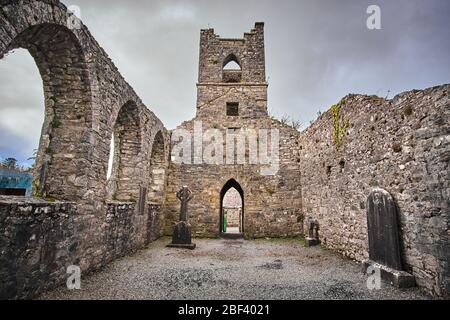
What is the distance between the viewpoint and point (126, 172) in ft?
24.5

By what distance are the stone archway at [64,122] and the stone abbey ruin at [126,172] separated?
0.7 inches

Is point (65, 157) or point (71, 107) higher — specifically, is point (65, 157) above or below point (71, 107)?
below

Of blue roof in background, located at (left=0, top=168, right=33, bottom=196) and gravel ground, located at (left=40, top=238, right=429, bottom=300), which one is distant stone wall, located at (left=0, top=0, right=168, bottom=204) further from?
blue roof in background, located at (left=0, top=168, right=33, bottom=196)

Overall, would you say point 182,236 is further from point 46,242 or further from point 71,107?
point 71,107

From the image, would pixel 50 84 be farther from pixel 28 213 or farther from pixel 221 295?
pixel 221 295

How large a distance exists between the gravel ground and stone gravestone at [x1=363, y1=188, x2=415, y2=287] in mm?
223

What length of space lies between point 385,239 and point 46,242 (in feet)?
18.6

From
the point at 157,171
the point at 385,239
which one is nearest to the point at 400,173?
the point at 385,239

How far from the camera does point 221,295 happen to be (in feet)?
12.2

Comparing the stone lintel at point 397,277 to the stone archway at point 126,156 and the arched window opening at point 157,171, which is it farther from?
the arched window opening at point 157,171

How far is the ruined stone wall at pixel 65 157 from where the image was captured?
3.12m

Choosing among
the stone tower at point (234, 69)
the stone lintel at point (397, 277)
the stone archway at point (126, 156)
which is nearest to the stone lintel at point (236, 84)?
the stone tower at point (234, 69)

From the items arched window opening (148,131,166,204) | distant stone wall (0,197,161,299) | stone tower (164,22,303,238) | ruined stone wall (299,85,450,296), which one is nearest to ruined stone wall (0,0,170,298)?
distant stone wall (0,197,161,299)

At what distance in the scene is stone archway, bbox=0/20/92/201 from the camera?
4391mm
